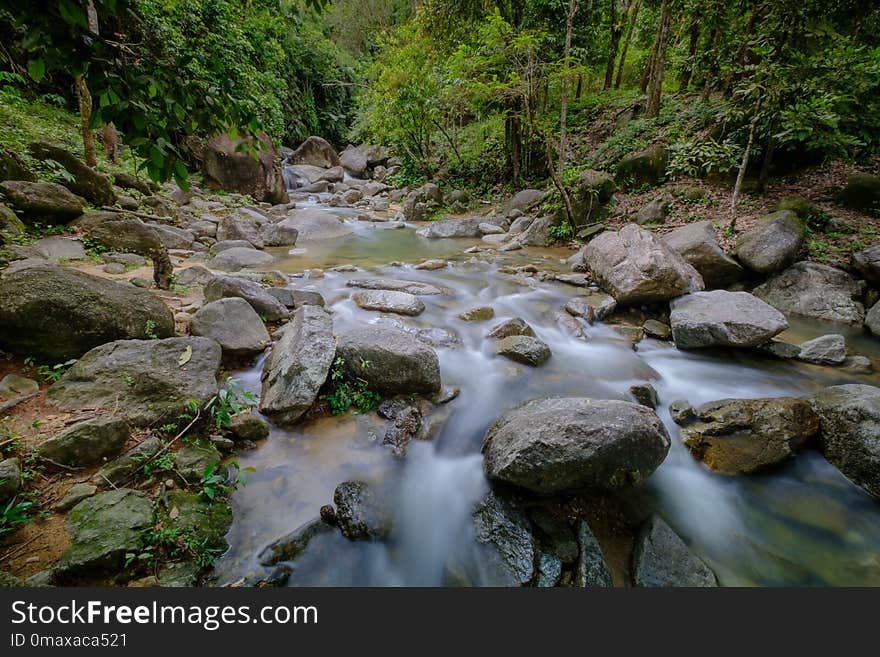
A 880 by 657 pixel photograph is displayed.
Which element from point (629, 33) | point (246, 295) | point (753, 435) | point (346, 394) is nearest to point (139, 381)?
point (346, 394)

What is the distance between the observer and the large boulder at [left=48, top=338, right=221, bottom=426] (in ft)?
9.03

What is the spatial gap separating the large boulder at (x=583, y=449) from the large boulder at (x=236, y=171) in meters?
12.4

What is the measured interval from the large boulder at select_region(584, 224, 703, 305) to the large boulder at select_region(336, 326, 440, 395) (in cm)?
345

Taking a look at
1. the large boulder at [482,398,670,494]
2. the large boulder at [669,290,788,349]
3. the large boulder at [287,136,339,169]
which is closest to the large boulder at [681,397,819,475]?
the large boulder at [482,398,670,494]

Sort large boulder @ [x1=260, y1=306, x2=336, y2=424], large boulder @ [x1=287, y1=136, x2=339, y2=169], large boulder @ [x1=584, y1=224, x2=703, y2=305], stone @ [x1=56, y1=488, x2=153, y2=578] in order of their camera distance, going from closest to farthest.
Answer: stone @ [x1=56, y1=488, x2=153, y2=578]
large boulder @ [x1=260, y1=306, x2=336, y2=424]
large boulder @ [x1=584, y1=224, x2=703, y2=305]
large boulder @ [x1=287, y1=136, x2=339, y2=169]

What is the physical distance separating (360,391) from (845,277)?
7484mm

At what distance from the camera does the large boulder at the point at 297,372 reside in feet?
10.7

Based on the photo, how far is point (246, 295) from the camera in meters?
4.62

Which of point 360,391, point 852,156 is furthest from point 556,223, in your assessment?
point 360,391

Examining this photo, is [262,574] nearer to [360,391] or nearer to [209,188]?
[360,391]

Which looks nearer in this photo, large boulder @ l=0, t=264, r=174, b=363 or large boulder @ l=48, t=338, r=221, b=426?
large boulder @ l=48, t=338, r=221, b=426

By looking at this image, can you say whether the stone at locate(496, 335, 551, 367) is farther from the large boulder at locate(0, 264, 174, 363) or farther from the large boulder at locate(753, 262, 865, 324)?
the large boulder at locate(753, 262, 865, 324)

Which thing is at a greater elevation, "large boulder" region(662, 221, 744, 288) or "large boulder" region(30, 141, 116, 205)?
"large boulder" region(30, 141, 116, 205)

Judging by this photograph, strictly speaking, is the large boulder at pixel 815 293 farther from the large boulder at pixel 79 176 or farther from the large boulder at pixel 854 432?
the large boulder at pixel 79 176
